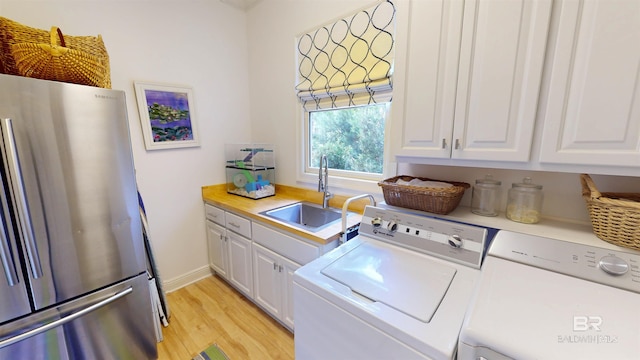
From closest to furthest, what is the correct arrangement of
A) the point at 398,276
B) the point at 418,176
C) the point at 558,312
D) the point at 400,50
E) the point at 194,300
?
the point at 558,312, the point at 398,276, the point at 400,50, the point at 418,176, the point at 194,300

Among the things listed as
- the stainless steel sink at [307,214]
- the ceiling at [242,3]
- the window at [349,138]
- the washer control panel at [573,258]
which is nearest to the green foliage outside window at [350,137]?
the window at [349,138]

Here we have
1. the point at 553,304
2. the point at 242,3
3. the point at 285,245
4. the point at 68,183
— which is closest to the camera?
the point at 553,304

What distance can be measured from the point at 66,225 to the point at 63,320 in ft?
1.58

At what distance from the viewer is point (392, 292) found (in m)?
0.89

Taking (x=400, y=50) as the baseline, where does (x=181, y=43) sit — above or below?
above

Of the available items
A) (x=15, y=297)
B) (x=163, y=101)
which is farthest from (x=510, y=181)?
(x=163, y=101)

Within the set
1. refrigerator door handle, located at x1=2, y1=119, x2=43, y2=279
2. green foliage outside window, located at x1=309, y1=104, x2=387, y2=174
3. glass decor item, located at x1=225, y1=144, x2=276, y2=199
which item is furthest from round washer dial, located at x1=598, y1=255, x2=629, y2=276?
refrigerator door handle, located at x1=2, y1=119, x2=43, y2=279

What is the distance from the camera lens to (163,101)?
2.11 meters

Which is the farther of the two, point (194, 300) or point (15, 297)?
point (194, 300)

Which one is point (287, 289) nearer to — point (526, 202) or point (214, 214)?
point (214, 214)

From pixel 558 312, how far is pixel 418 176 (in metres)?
0.95

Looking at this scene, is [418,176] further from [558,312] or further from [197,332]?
[197,332]

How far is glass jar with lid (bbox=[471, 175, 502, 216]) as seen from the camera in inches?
49.3

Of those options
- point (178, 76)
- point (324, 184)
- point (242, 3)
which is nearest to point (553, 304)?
point (324, 184)
